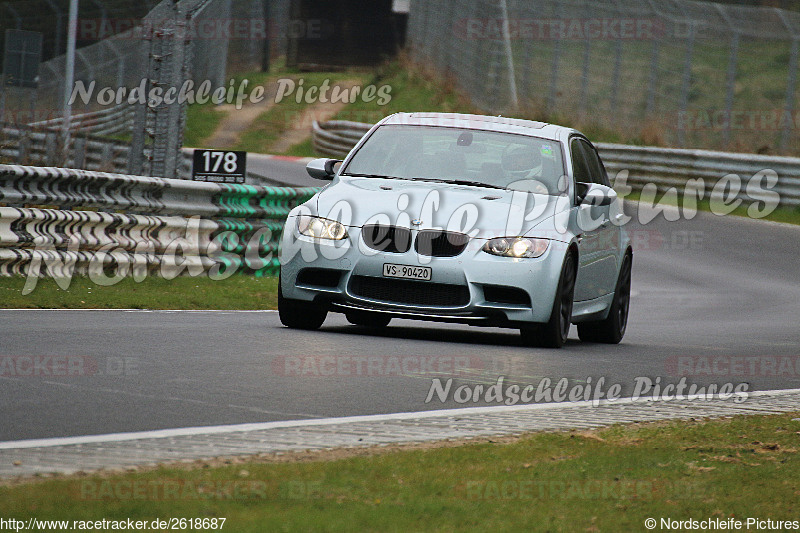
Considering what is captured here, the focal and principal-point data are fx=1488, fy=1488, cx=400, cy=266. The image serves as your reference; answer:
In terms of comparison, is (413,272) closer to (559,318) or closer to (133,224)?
(559,318)

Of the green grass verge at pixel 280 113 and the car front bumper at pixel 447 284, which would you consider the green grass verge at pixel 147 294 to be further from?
the green grass verge at pixel 280 113

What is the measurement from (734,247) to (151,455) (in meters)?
19.2

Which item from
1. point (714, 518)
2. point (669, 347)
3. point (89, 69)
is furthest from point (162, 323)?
point (89, 69)

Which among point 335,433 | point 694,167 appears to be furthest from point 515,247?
point 694,167

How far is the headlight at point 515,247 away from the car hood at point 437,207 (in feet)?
0.16

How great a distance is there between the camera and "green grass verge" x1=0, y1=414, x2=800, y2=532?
4586 millimetres

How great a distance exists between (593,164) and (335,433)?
22.5 ft

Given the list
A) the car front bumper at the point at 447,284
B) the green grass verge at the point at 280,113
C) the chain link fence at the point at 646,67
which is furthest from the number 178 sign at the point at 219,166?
the green grass verge at the point at 280,113

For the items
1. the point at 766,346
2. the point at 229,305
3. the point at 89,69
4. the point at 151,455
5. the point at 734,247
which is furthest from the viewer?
the point at 89,69

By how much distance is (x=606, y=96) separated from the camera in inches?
1377

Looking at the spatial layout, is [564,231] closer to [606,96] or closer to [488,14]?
[606,96]

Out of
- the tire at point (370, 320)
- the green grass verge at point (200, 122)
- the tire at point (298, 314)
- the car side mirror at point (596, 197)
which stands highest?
the car side mirror at point (596, 197)

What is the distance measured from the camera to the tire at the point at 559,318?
Answer: 10.5 meters

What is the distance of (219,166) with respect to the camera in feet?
52.6
